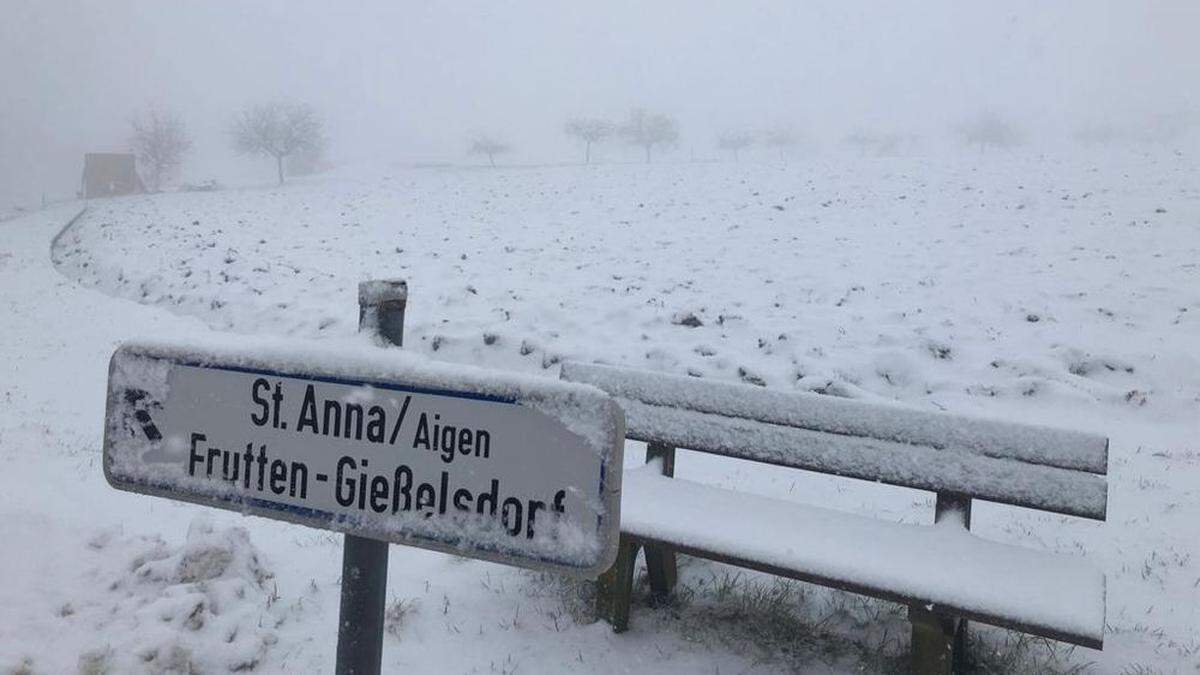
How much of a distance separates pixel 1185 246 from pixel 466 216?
14817mm

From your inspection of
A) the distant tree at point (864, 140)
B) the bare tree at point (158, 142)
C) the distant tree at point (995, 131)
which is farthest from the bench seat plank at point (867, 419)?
the bare tree at point (158, 142)

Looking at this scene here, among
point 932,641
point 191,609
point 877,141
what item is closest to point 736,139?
point 877,141

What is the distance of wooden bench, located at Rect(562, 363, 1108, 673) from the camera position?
268 cm

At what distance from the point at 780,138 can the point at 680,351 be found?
5367 centimetres

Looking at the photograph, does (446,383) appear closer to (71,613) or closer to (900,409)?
(900,409)

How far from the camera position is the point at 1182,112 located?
50.7 m

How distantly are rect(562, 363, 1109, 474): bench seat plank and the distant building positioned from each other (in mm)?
65881

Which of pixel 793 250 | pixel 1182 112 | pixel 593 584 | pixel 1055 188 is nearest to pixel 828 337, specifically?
pixel 793 250

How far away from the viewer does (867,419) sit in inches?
137

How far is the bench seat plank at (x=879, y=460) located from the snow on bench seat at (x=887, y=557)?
21cm

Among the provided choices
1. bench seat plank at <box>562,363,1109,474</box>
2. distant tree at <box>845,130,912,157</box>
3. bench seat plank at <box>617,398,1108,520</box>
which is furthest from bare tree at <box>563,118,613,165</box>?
bench seat plank at <box>617,398,1108,520</box>

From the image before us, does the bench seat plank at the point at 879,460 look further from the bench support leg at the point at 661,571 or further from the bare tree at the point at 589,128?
the bare tree at the point at 589,128

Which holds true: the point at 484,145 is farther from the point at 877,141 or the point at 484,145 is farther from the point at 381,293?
the point at 381,293

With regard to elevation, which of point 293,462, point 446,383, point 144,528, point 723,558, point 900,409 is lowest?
point 144,528
